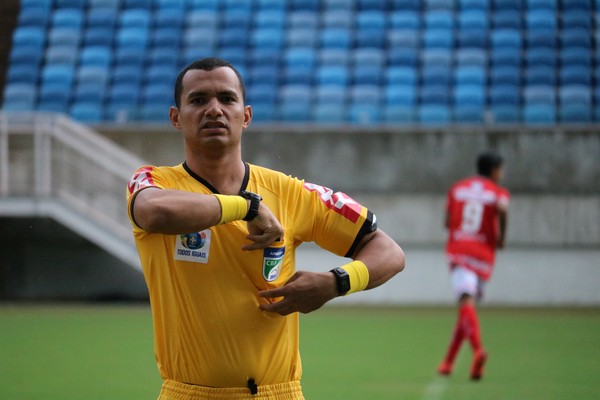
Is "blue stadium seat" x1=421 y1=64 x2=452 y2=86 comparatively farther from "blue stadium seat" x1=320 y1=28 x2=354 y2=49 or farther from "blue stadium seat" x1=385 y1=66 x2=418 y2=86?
"blue stadium seat" x1=320 y1=28 x2=354 y2=49

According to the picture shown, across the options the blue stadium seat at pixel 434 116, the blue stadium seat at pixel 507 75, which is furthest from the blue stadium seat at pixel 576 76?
the blue stadium seat at pixel 434 116

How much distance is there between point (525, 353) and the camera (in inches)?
427

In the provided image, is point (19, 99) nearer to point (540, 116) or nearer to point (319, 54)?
point (319, 54)

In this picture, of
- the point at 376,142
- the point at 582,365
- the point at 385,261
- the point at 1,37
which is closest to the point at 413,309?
the point at 376,142

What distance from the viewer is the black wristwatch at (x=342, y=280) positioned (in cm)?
325

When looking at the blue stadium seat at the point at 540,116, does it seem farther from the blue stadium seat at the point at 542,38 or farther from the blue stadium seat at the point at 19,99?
the blue stadium seat at the point at 19,99

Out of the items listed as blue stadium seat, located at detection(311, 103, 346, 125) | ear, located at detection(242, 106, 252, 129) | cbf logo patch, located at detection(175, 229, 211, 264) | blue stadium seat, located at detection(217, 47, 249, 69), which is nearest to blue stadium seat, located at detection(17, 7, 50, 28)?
blue stadium seat, located at detection(217, 47, 249, 69)

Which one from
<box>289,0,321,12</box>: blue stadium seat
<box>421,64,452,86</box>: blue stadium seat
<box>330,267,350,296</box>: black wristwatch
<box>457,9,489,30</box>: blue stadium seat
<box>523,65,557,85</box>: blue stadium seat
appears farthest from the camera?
<box>289,0,321,12</box>: blue stadium seat

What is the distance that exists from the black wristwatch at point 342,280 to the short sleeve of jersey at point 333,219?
29 cm

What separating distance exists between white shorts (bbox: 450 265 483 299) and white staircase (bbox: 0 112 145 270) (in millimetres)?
7057

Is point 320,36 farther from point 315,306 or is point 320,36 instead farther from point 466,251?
point 315,306

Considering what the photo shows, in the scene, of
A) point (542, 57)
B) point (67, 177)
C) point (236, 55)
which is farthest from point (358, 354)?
point (236, 55)

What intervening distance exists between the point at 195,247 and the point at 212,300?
0.60 ft

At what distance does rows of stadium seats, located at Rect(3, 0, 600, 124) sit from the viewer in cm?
1884
